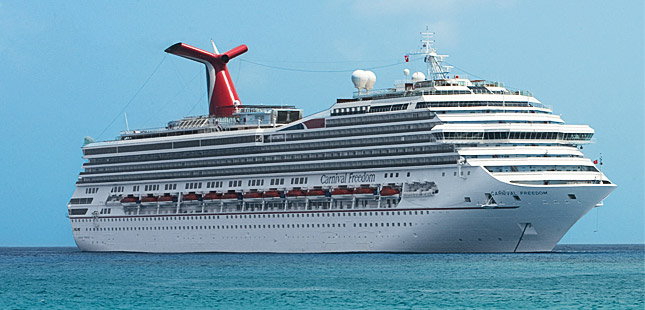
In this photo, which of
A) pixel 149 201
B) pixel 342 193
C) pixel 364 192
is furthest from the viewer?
pixel 149 201

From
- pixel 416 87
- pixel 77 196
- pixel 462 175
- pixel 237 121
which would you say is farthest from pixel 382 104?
pixel 77 196

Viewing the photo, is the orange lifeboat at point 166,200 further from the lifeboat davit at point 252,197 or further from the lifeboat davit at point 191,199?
the lifeboat davit at point 252,197

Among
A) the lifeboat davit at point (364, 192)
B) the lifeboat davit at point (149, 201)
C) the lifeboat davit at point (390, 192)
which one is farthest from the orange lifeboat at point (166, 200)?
the lifeboat davit at point (390, 192)

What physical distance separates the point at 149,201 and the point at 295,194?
14.0 meters

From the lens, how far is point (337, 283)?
182 ft

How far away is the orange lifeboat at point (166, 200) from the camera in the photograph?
8325 cm

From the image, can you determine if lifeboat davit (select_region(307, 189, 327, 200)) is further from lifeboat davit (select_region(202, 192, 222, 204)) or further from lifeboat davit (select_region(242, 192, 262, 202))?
lifeboat davit (select_region(202, 192, 222, 204))

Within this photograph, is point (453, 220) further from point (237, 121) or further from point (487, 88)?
point (237, 121)

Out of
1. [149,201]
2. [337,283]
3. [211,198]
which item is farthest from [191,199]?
[337,283]

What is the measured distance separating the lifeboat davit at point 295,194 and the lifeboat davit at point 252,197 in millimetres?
2461

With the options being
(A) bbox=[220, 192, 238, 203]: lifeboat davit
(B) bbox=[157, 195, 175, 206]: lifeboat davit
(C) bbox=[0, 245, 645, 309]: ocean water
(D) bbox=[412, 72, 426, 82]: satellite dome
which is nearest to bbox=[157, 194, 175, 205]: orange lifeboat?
(B) bbox=[157, 195, 175, 206]: lifeboat davit

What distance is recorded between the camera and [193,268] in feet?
219

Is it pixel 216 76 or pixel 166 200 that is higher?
pixel 216 76

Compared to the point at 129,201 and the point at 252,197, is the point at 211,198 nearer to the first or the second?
the point at 252,197
